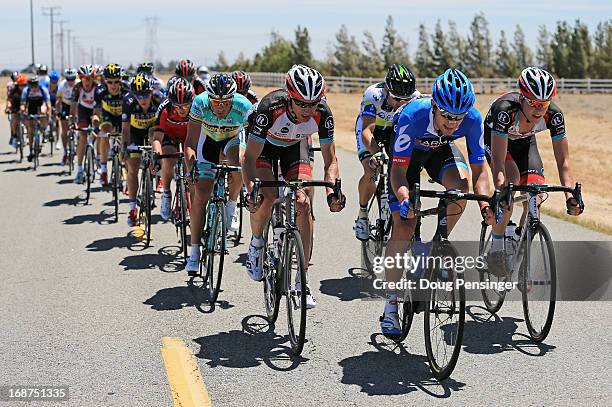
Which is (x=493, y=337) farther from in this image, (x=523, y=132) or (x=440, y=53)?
(x=440, y=53)

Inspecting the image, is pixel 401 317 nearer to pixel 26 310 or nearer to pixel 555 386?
pixel 555 386

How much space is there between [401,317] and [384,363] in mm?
806

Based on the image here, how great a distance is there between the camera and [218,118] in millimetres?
8938

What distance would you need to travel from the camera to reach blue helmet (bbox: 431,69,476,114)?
5973 millimetres

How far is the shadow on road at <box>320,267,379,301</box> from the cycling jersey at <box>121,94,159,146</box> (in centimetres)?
417

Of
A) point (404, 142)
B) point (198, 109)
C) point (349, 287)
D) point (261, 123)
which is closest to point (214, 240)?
point (349, 287)

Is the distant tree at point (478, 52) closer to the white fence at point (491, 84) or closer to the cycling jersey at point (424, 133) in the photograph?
the white fence at point (491, 84)

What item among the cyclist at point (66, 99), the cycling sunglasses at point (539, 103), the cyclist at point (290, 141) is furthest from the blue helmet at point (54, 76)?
the cycling sunglasses at point (539, 103)

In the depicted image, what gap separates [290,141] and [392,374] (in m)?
2.40

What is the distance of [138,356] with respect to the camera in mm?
6398

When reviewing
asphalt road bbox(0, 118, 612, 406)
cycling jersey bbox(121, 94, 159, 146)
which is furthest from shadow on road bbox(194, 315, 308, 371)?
cycling jersey bbox(121, 94, 159, 146)

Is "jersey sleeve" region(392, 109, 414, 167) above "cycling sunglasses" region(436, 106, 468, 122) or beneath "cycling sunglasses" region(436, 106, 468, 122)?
beneath

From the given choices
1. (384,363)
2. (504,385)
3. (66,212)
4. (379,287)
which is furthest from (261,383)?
(66,212)

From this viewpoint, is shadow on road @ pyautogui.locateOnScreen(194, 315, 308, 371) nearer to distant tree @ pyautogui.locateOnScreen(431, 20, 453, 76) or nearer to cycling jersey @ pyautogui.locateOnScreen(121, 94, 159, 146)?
cycling jersey @ pyautogui.locateOnScreen(121, 94, 159, 146)
